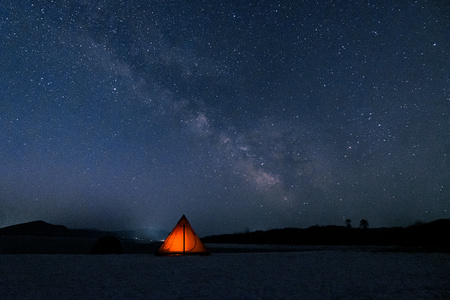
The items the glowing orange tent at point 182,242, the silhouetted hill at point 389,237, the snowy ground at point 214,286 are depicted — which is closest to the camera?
the snowy ground at point 214,286

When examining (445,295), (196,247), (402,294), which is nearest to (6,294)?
(402,294)

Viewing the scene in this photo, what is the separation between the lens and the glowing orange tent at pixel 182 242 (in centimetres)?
1019

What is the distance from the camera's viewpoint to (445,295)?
→ 373 cm

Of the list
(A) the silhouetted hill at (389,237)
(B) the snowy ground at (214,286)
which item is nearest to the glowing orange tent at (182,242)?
(B) the snowy ground at (214,286)

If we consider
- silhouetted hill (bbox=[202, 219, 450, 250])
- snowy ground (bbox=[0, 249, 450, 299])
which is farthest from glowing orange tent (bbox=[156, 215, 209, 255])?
silhouetted hill (bbox=[202, 219, 450, 250])

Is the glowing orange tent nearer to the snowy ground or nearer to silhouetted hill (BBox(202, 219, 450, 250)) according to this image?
the snowy ground

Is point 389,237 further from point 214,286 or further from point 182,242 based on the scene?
point 214,286

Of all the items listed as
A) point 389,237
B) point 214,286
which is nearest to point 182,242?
point 214,286

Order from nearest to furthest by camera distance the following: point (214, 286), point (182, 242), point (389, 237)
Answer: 1. point (214, 286)
2. point (182, 242)
3. point (389, 237)

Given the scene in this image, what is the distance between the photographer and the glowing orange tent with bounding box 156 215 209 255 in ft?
33.4

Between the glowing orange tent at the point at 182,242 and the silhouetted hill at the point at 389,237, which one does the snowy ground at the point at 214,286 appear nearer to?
the glowing orange tent at the point at 182,242

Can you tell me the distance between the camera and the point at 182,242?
10258 millimetres

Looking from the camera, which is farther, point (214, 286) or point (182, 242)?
point (182, 242)

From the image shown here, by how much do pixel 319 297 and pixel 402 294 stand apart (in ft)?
3.91
